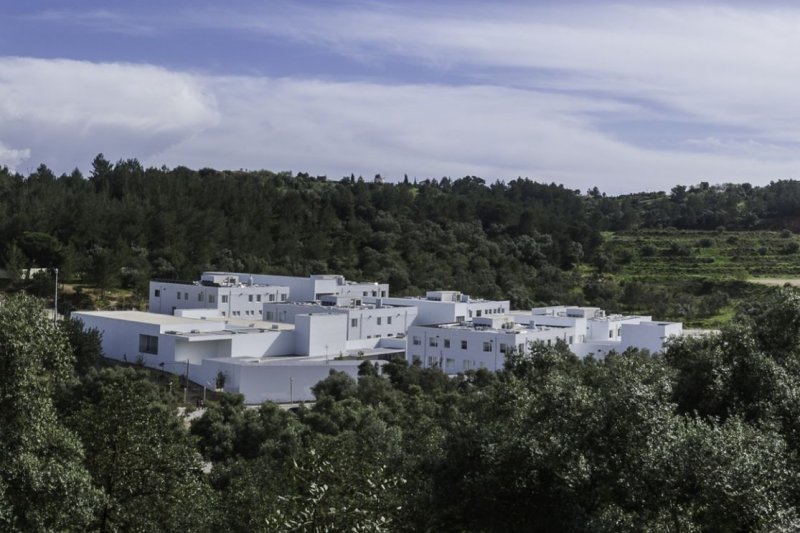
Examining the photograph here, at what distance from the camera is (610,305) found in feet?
223

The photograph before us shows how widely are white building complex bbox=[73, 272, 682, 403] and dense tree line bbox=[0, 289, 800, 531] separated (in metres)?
30.2

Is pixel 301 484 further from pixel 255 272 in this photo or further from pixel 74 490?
pixel 255 272

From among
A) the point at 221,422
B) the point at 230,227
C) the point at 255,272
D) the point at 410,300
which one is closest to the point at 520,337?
the point at 410,300

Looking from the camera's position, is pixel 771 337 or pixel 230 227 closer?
pixel 771 337

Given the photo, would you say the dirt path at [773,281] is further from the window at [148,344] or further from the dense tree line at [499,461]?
the dense tree line at [499,461]

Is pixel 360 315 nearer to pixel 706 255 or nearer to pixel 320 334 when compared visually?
pixel 320 334

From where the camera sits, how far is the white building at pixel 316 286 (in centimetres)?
6425

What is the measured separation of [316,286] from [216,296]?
294 inches

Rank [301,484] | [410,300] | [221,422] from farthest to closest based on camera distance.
Answer: 1. [410,300]
2. [221,422]
3. [301,484]

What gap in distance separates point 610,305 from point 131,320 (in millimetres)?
34815

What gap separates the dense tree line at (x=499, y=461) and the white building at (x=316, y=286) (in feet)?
155

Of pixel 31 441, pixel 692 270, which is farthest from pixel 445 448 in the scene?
pixel 692 270

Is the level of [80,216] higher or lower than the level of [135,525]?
higher

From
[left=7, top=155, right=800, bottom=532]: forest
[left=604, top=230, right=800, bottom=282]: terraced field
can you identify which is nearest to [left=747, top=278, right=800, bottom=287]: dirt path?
[left=604, top=230, right=800, bottom=282]: terraced field
